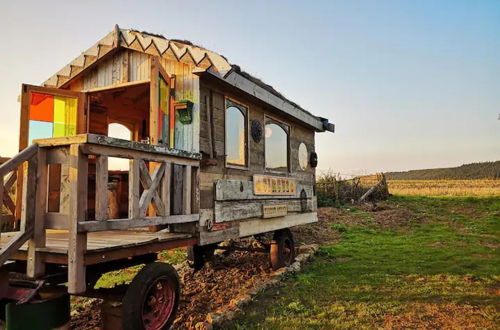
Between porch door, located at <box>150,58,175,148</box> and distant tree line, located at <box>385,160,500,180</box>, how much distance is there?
39.4 m

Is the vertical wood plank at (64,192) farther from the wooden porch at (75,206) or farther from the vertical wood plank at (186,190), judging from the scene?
the vertical wood plank at (186,190)

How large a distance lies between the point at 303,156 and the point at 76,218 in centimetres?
683

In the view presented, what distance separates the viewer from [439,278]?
286 inches

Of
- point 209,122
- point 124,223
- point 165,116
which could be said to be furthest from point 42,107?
point 124,223

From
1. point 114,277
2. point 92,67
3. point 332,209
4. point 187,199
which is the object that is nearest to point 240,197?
point 187,199

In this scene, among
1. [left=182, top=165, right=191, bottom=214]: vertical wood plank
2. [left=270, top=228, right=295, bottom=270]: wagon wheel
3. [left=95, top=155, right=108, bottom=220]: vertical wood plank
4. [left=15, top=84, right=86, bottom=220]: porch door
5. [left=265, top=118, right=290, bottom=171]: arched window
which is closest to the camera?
[left=95, top=155, right=108, bottom=220]: vertical wood plank

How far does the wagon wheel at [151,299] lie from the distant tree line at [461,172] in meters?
40.2

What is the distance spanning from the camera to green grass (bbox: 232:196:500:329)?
16.6 feet

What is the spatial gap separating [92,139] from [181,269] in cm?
579

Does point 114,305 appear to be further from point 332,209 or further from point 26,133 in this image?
point 332,209

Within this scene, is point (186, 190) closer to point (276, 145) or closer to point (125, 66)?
point (125, 66)

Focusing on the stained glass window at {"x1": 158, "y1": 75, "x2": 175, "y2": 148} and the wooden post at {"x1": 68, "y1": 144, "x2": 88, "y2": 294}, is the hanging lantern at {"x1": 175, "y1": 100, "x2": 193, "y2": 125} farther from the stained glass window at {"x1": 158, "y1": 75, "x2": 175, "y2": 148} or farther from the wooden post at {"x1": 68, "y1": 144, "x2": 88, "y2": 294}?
the wooden post at {"x1": 68, "y1": 144, "x2": 88, "y2": 294}

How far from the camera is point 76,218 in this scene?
10.1 ft

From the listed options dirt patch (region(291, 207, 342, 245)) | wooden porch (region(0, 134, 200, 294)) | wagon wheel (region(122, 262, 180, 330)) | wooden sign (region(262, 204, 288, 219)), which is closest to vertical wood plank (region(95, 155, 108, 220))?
wooden porch (region(0, 134, 200, 294))
